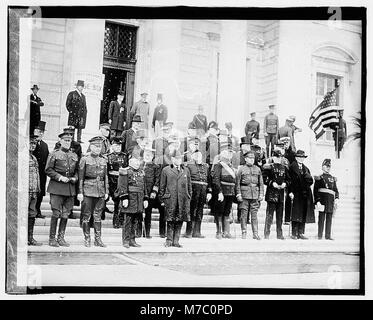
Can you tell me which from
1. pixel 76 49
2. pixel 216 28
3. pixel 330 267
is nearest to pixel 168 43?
pixel 216 28

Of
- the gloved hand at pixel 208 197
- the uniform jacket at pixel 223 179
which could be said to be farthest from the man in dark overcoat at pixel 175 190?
the uniform jacket at pixel 223 179

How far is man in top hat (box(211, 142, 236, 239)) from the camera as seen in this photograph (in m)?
4.81

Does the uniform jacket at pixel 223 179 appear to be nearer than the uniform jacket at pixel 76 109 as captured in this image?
No

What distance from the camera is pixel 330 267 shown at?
4.75 meters

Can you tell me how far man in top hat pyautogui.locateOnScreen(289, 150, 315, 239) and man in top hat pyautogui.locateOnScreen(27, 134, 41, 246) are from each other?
2471mm

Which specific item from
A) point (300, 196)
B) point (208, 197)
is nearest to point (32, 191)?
point (208, 197)

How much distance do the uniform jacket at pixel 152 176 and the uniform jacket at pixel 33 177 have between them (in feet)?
3.33

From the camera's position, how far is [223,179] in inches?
191

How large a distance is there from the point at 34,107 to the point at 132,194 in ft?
4.04

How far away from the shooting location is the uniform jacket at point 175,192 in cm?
475

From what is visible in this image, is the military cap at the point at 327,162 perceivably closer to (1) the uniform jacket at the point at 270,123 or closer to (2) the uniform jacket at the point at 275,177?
(2) the uniform jacket at the point at 275,177

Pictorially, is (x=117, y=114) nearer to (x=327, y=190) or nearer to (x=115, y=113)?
(x=115, y=113)

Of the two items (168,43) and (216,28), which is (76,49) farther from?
(216,28)

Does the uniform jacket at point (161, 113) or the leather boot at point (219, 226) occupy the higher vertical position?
the uniform jacket at point (161, 113)
